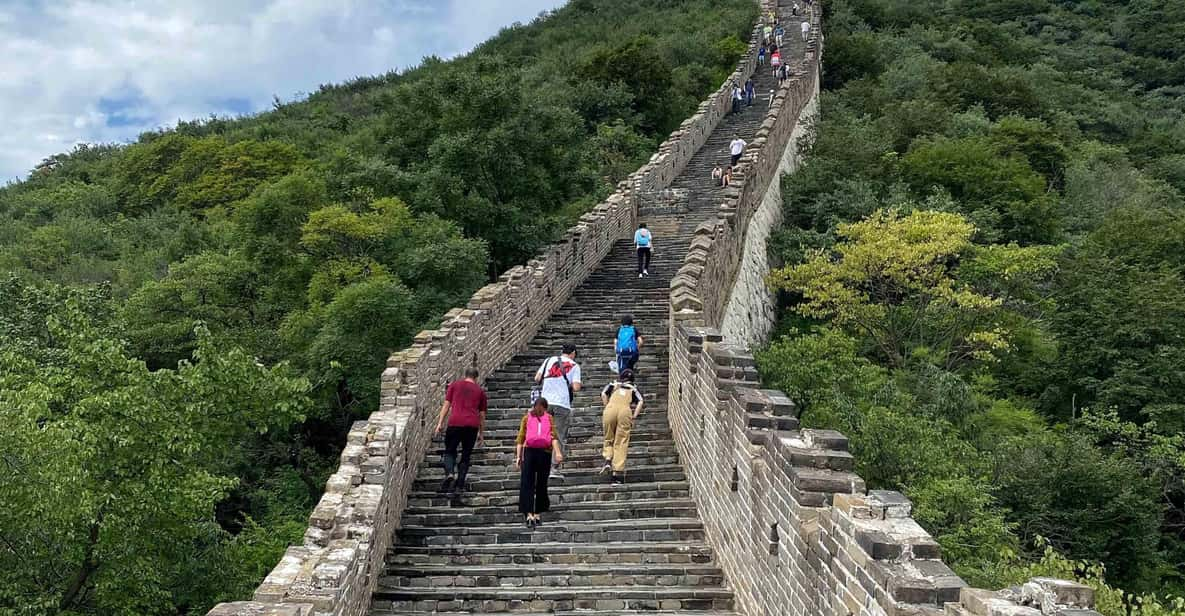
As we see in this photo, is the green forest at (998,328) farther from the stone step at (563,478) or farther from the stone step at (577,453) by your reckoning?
the stone step at (563,478)

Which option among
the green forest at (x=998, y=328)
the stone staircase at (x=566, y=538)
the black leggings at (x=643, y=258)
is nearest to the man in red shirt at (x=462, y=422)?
the stone staircase at (x=566, y=538)

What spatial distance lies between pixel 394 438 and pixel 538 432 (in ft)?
4.79

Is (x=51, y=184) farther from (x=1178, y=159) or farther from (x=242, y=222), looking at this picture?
(x=1178, y=159)

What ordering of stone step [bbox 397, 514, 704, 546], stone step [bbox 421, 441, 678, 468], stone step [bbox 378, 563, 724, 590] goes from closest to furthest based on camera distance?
stone step [bbox 378, 563, 724, 590], stone step [bbox 397, 514, 704, 546], stone step [bbox 421, 441, 678, 468]

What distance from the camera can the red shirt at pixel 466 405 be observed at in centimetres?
890

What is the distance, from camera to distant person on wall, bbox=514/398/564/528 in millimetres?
8273

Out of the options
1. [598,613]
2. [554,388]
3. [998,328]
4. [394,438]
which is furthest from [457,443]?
[998,328]

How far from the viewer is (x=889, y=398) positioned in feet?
44.1

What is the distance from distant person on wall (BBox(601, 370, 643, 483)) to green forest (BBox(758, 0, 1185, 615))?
361 cm

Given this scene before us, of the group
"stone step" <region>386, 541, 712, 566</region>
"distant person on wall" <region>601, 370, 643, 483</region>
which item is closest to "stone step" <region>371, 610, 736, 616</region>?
"stone step" <region>386, 541, 712, 566</region>

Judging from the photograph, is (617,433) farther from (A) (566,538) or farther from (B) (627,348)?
(B) (627,348)

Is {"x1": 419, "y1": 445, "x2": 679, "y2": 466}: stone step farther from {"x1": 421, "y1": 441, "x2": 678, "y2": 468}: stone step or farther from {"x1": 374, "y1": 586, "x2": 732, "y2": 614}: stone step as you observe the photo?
{"x1": 374, "y1": 586, "x2": 732, "y2": 614}: stone step

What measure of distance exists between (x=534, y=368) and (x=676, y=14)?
42.1 meters

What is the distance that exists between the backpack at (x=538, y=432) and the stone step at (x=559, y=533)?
936 millimetres
